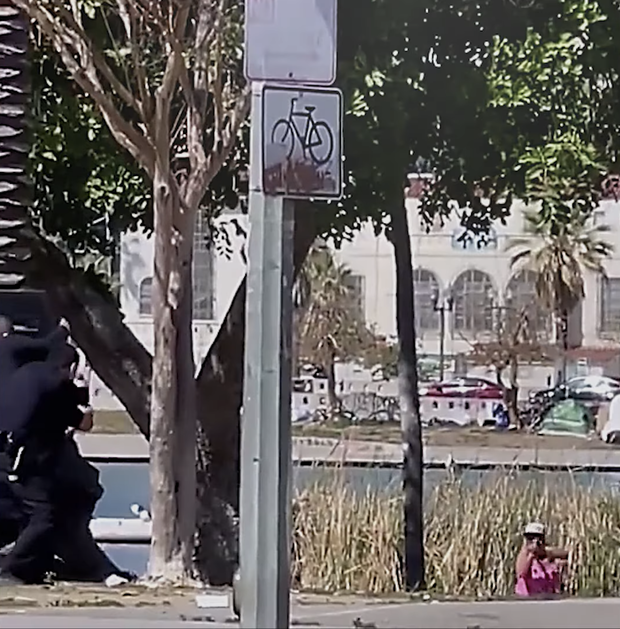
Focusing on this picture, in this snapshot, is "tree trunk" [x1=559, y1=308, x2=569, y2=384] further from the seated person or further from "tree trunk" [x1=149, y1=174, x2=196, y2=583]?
"tree trunk" [x1=149, y1=174, x2=196, y2=583]

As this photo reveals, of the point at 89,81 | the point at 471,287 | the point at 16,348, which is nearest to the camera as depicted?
the point at 89,81

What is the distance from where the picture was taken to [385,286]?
A: 7.66 m

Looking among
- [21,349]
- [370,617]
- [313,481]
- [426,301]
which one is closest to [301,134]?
[370,617]

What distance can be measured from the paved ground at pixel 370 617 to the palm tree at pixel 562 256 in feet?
6.54

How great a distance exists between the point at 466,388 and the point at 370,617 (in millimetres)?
2426

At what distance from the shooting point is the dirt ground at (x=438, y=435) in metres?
7.48

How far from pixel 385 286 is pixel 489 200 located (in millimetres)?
746

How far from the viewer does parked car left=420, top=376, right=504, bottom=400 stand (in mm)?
7785

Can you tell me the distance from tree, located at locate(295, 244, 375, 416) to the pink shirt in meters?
1.38

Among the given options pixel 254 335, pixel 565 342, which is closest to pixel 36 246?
pixel 565 342

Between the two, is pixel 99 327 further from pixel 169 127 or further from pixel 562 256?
pixel 562 256

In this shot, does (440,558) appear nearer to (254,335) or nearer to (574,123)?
(574,123)

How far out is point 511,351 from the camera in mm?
8086

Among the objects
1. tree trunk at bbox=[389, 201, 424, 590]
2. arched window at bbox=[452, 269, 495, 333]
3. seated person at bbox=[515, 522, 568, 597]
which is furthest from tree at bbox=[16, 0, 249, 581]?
seated person at bbox=[515, 522, 568, 597]
